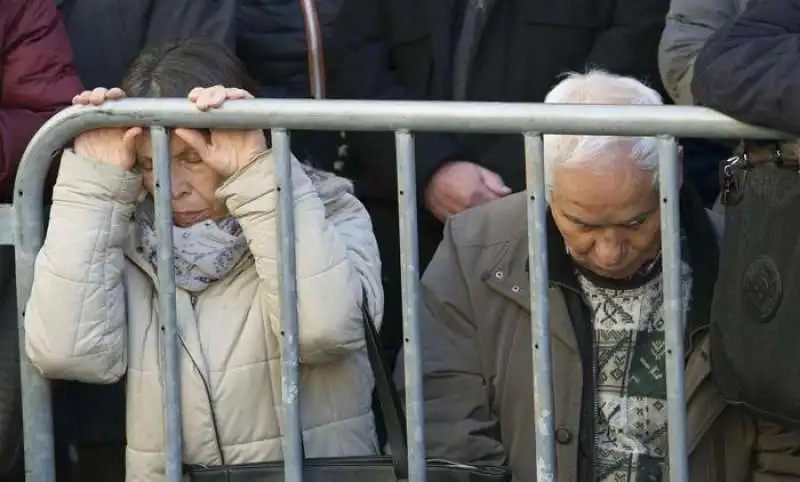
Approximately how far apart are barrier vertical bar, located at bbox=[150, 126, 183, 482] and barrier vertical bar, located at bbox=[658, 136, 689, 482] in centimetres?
94

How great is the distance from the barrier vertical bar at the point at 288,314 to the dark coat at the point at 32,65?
88 cm

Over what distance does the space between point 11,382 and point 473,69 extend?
158 cm

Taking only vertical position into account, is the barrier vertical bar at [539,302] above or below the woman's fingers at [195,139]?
below

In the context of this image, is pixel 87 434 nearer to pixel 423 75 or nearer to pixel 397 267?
Result: pixel 397 267

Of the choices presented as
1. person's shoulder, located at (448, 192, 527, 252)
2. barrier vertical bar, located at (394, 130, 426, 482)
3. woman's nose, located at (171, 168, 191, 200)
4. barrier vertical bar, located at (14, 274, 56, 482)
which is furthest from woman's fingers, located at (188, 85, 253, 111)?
person's shoulder, located at (448, 192, 527, 252)

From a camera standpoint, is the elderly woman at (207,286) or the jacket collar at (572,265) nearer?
the elderly woman at (207,286)

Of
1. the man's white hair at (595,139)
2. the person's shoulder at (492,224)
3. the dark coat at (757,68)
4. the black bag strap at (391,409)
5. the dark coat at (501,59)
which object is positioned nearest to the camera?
the dark coat at (757,68)

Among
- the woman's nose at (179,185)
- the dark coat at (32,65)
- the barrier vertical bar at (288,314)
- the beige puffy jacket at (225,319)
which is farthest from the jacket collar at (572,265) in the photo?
the dark coat at (32,65)

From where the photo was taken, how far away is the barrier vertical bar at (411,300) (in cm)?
309

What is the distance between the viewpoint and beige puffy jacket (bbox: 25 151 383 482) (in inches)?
128

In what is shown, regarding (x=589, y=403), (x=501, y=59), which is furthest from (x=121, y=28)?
(x=589, y=403)

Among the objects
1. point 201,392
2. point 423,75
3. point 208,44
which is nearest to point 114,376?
point 201,392

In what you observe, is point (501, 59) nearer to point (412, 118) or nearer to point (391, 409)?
point (412, 118)

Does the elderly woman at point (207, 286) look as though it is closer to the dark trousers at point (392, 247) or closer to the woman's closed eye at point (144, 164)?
the woman's closed eye at point (144, 164)
